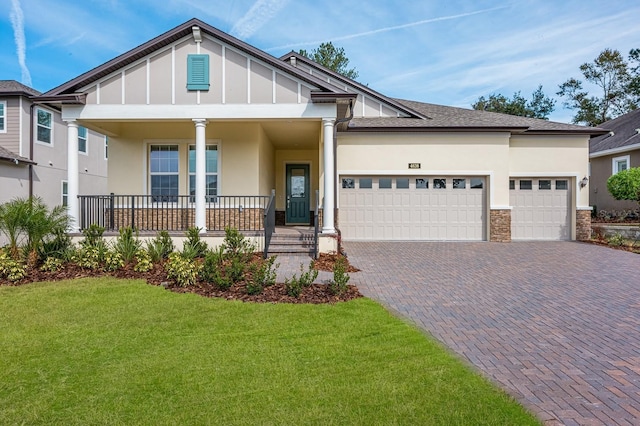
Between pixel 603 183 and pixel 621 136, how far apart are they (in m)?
2.63

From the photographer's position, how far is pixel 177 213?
12086mm

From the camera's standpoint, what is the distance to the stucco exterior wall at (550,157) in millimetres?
14359

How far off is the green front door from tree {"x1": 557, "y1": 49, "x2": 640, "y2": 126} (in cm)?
3277

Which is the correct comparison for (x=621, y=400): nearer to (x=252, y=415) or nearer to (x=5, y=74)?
(x=252, y=415)

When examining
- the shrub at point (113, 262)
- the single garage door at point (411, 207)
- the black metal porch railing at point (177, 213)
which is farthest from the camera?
the single garage door at point (411, 207)

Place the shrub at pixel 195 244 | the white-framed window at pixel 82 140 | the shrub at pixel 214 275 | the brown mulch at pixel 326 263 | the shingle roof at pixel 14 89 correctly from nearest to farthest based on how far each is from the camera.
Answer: the shrub at pixel 214 275 → the brown mulch at pixel 326 263 → the shrub at pixel 195 244 → the shingle roof at pixel 14 89 → the white-framed window at pixel 82 140

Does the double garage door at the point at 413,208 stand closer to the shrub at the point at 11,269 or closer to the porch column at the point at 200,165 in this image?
the porch column at the point at 200,165

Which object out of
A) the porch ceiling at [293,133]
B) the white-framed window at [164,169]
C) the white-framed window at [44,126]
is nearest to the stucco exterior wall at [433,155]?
the porch ceiling at [293,133]

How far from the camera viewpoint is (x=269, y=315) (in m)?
5.49

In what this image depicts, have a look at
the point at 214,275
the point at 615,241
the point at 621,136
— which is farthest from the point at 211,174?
the point at 621,136

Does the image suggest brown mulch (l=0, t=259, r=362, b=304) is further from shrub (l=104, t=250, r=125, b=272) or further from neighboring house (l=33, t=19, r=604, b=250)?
neighboring house (l=33, t=19, r=604, b=250)

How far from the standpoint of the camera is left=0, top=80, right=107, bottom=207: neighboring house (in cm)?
1509

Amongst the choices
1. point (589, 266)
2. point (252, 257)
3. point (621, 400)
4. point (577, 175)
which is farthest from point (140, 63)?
point (577, 175)

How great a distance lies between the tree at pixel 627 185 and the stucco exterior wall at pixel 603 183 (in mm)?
5567
